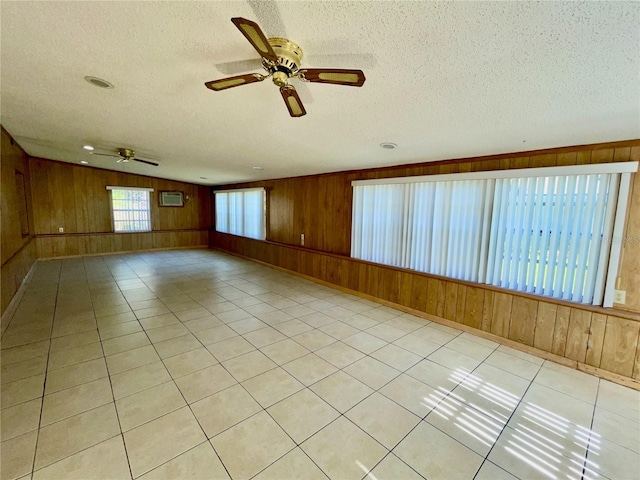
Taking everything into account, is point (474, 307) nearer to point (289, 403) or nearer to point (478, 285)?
point (478, 285)

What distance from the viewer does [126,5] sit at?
1.21 meters

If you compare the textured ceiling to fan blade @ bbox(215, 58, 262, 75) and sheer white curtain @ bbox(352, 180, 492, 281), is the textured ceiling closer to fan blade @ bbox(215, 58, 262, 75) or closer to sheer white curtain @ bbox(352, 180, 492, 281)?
fan blade @ bbox(215, 58, 262, 75)

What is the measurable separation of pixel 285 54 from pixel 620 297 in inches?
135

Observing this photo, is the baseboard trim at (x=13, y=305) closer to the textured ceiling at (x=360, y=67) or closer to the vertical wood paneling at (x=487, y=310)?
the textured ceiling at (x=360, y=67)

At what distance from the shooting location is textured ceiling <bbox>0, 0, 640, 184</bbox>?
115cm

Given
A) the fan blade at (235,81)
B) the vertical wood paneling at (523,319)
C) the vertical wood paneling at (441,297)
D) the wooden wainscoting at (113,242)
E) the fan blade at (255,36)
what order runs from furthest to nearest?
1. the wooden wainscoting at (113,242)
2. the vertical wood paneling at (441,297)
3. the vertical wood paneling at (523,319)
4. the fan blade at (235,81)
5. the fan blade at (255,36)

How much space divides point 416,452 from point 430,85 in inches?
89.8

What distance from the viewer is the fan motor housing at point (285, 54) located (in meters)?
1.34

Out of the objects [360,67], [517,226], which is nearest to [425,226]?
[517,226]

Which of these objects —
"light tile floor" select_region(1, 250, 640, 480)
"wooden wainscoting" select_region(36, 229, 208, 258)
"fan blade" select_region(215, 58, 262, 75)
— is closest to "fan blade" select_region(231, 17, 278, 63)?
"fan blade" select_region(215, 58, 262, 75)

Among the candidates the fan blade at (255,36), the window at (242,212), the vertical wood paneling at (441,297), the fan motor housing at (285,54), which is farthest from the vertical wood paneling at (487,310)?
the window at (242,212)

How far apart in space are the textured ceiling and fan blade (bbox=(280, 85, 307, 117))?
0.18 m

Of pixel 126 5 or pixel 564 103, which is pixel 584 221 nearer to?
pixel 564 103

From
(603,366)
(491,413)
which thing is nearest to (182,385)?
Result: (491,413)
